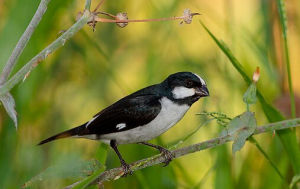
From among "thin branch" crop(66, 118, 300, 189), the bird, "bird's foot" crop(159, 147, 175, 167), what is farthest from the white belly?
"thin branch" crop(66, 118, 300, 189)

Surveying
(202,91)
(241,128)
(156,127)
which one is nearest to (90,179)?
(241,128)

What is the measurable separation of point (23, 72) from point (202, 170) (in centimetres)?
164

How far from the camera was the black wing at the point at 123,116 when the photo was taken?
2234 millimetres

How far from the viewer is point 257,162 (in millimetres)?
2754

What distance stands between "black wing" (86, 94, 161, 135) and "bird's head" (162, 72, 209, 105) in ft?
0.36

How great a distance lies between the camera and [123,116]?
2240 millimetres

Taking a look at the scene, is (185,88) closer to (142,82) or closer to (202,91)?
(202,91)

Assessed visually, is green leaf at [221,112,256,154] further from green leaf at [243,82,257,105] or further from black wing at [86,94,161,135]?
black wing at [86,94,161,135]

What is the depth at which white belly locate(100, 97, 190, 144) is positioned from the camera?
219 cm

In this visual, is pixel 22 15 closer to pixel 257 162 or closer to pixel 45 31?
pixel 45 31

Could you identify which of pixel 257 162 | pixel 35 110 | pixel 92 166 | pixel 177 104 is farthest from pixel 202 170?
pixel 92 166

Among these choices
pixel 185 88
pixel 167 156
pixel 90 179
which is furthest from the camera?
pixel 185 88

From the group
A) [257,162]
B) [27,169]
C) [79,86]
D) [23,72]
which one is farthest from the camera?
[79,86]

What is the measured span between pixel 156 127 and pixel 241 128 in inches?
29.8
